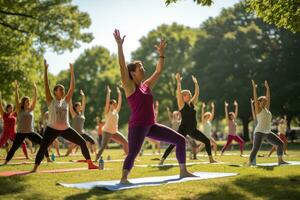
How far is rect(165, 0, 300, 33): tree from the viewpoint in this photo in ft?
44.7

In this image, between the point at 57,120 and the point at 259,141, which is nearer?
the point at 57,120

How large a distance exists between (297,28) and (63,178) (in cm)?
864

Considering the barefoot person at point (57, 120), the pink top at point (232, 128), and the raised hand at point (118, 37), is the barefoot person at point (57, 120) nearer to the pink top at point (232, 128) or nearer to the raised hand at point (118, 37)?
the raised hand at point (118, 37)

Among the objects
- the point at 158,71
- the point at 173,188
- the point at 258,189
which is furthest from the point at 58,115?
the point at 258,189

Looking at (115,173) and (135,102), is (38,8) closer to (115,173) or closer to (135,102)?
(115,173)

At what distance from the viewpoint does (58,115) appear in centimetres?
1085

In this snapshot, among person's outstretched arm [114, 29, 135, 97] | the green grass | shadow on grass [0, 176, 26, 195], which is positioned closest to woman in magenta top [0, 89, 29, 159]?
the green grass

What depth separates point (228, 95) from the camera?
145 feet

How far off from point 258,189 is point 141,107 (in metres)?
2.64

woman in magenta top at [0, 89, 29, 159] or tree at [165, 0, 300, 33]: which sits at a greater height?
tree at [165, 0, 300, 33]

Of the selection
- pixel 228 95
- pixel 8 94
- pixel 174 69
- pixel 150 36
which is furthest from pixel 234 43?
pixel 8 94

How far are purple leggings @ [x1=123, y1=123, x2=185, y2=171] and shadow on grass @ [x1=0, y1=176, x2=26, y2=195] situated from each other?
203 centimetres

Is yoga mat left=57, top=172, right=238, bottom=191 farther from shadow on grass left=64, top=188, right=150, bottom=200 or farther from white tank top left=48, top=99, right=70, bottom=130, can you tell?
white tank top left=48, top=99, right=70, bottom=130

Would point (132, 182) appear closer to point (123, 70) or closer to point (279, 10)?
point (123, 70)
